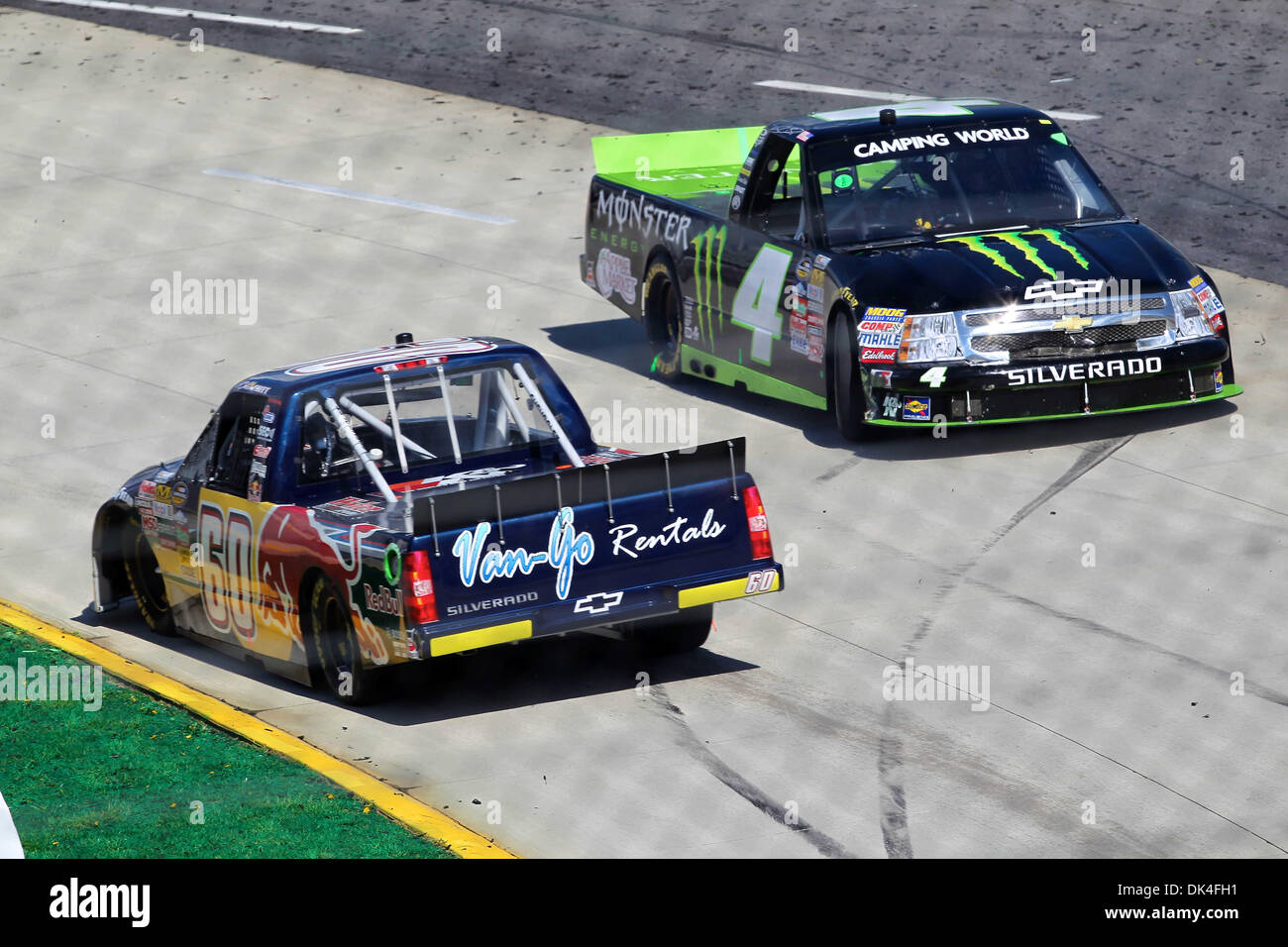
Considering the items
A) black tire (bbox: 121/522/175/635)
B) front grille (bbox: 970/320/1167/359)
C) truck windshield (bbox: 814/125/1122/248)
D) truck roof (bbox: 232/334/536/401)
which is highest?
truck windshield (bbox: 814/125/1122/248)

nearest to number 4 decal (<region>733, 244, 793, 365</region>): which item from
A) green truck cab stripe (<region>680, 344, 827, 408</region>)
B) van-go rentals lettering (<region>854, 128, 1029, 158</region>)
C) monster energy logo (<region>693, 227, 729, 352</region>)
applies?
green truck cab stripe (<region>680, 344, 827, 408</region>)

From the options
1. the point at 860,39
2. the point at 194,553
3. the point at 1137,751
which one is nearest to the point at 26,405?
the point at 194,553

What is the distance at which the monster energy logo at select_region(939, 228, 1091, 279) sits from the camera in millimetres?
12648

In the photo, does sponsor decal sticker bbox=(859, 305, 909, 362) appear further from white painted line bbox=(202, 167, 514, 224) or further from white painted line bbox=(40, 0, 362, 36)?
white painted line bbox=(40, 0, 362, 36)

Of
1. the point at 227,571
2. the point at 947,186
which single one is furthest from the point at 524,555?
the point at 947,186

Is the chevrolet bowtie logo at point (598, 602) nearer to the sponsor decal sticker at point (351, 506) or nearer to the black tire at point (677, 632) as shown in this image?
the black tire at point (677, 632)

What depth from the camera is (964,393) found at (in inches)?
486

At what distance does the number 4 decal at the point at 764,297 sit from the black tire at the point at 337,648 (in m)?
4.94

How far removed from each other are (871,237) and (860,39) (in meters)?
11.8

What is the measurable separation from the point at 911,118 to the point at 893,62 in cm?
979

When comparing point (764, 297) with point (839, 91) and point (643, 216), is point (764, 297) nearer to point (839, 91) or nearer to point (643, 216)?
point (643, 216)

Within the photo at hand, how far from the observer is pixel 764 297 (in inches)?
544

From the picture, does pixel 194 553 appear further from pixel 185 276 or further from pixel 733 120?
pixel 733 120
